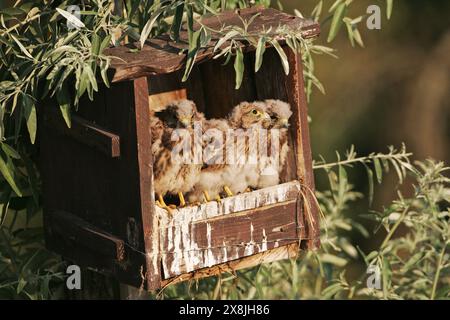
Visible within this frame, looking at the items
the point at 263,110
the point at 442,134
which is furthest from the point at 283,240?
the point at 442,134

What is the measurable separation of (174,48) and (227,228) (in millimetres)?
732

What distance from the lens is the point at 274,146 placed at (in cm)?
455

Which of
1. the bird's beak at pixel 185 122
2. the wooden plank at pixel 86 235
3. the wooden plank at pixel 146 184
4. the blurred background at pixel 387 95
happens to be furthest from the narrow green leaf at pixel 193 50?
the blurred background at pixel 387 95

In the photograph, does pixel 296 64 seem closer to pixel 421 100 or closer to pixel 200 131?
pixel 200 131

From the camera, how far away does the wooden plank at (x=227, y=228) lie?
4188 mm

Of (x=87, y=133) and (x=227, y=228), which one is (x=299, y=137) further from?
(x=87, y=133)

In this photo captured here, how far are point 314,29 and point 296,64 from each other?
0.18m

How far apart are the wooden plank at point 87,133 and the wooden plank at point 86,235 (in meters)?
0.34

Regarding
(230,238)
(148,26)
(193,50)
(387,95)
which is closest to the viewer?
(193,50)

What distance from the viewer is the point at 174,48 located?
4145 mm

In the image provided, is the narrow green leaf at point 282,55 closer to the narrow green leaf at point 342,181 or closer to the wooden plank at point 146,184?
the wooden plank at point 146,184

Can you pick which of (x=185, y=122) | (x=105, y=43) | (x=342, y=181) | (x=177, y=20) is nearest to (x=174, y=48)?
(x=177, y=20)

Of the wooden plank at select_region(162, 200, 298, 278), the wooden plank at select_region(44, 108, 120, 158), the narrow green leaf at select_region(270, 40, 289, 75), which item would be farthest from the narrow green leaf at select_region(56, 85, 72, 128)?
the narrow green leaf at select_region(270, 40, 289, 75)

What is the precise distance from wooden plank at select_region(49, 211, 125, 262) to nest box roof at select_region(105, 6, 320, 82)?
27.1 inches
